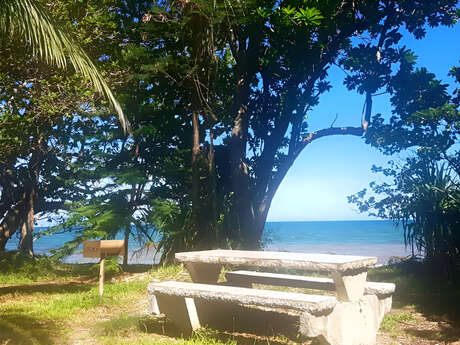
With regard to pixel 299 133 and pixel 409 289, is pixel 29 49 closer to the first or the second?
pixel 299 133

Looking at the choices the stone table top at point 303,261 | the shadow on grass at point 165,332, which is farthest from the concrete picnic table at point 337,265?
the shadow on grass at point 165,332

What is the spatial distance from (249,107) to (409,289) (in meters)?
6.05

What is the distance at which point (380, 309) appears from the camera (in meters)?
4.38

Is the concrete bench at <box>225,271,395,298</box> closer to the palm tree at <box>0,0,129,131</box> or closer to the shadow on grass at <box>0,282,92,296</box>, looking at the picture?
the palm tree at <box>0,0,129,131</box>

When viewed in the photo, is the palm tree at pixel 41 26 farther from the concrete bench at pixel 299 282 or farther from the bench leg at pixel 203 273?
the concrete bench at pixel 299 282

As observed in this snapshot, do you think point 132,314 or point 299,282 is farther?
point 132,314

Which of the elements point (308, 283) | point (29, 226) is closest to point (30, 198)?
point (29, 226)

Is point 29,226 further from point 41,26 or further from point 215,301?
point 215,301

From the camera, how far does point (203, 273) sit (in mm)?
A: 5223

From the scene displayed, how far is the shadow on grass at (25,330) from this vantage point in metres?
4.21

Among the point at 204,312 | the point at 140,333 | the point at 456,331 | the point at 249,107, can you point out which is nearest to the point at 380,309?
the point at 456,331

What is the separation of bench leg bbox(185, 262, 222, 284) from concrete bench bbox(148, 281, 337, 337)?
1.12 feet

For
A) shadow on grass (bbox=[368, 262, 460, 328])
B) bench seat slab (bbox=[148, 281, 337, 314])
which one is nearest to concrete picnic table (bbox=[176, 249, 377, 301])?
bench seat slab (bbox=[148, 281, 337, 314])

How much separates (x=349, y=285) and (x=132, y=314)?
3.21m
